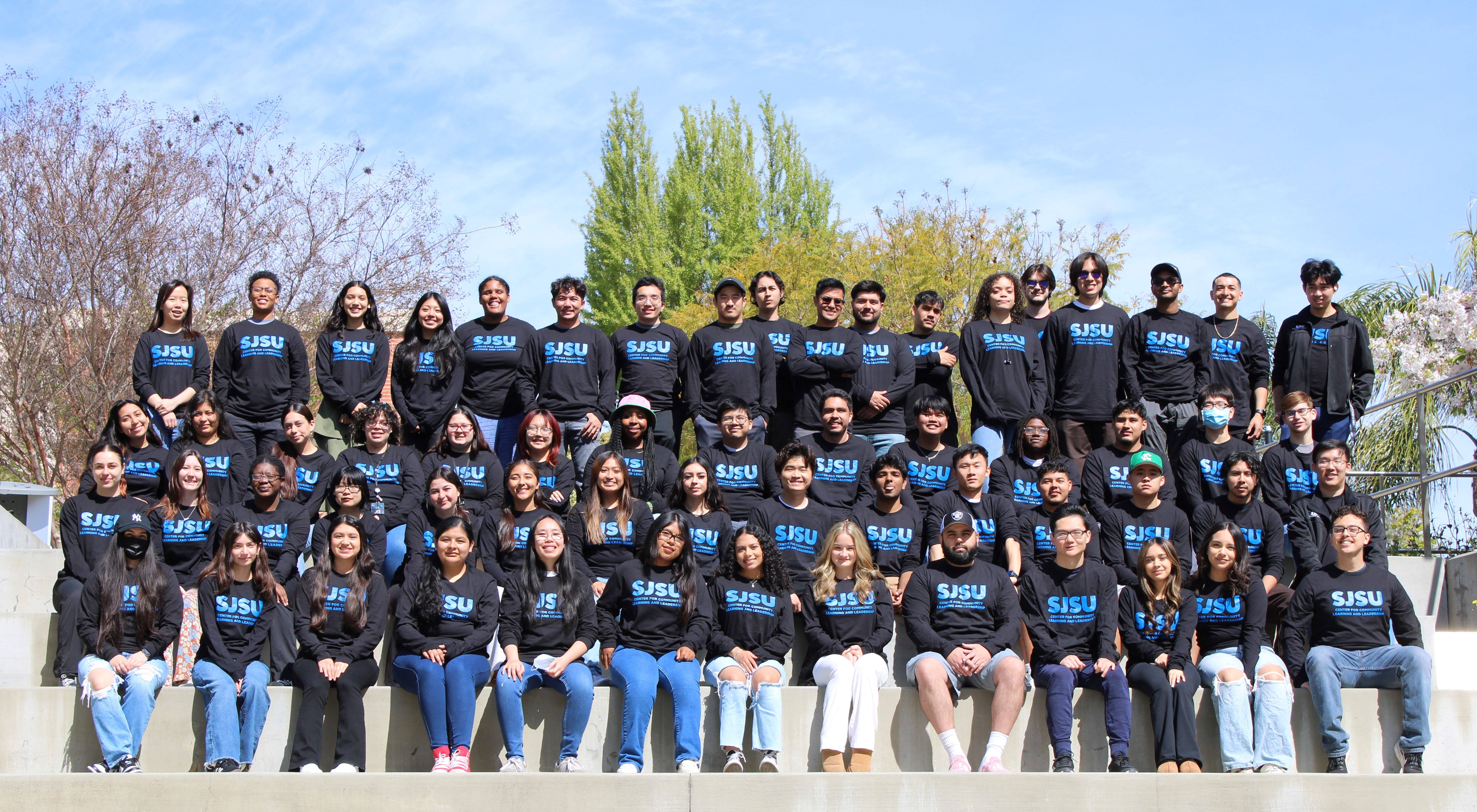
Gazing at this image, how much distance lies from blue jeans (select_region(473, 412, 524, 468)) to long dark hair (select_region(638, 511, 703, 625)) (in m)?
2.00

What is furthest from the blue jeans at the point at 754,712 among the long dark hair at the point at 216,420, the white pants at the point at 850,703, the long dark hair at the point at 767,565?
the long dark hair at the point at 216,420

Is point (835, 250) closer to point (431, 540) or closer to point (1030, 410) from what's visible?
point (1030, 410)

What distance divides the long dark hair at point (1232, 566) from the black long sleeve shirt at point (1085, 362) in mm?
1711

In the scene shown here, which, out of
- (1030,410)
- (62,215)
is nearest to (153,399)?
(1030,410)

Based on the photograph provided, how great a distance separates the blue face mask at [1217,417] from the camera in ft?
29.5

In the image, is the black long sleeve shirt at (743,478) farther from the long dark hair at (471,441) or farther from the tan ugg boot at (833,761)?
the tan ugg boot at (833,761)

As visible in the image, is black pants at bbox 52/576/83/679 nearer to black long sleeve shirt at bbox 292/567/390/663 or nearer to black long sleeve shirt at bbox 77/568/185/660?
black long sleeve shirt at bbox 77/568/185/660

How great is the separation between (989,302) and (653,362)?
255 cm

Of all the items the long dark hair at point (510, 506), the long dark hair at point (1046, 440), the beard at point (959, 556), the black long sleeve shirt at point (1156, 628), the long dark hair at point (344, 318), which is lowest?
the black long sleeve shirt at point (1156, 628)

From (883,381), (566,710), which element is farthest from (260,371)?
(883,381)

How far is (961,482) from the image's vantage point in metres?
8.60

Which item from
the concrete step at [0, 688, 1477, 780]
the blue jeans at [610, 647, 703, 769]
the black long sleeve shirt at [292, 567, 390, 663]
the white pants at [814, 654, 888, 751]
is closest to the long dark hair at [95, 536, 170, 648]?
the concrete step at [0, 688, 1477, 780]

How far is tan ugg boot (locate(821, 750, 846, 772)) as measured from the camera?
7.08 m

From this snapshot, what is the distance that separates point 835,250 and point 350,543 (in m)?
18.1
